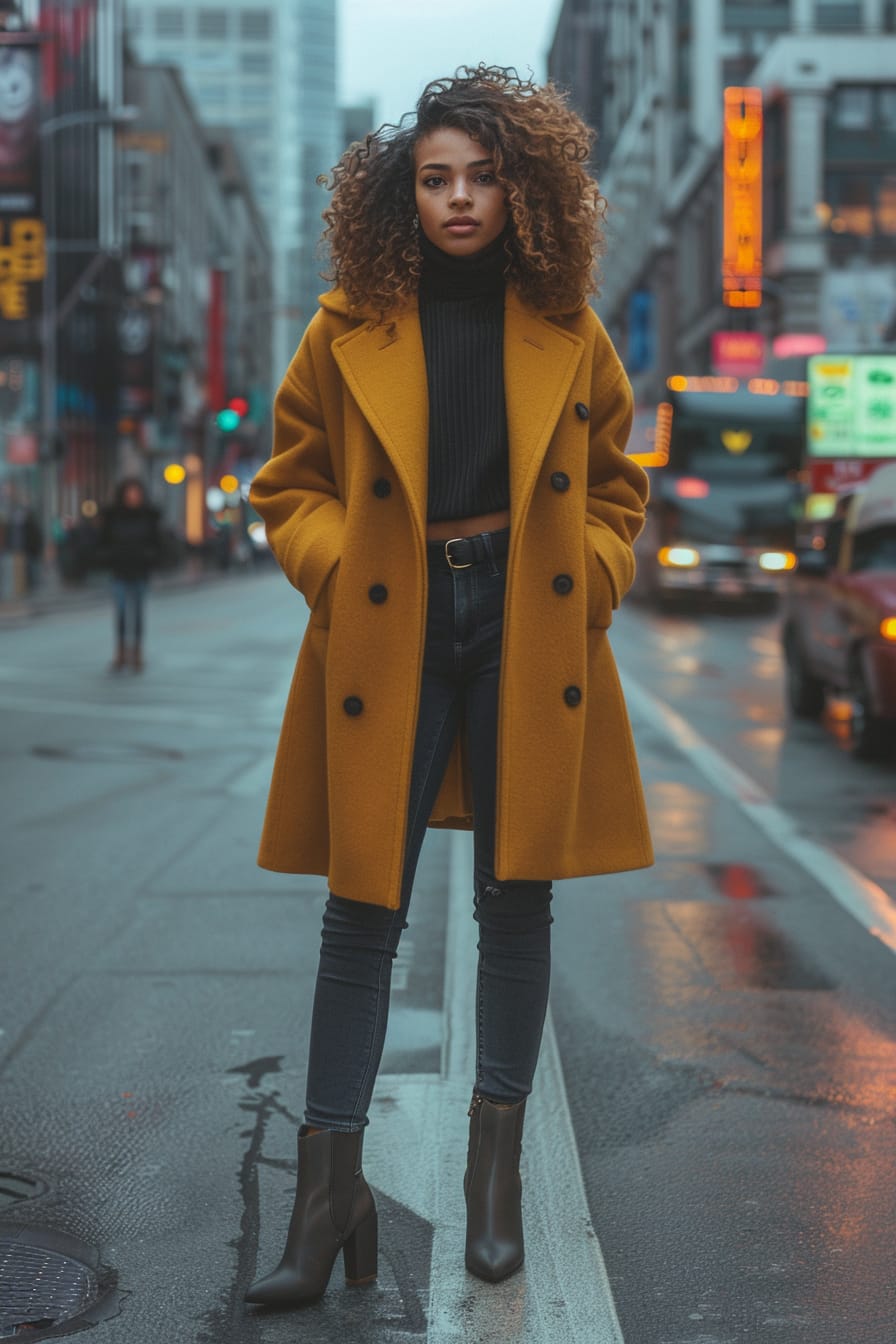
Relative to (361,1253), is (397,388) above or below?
above

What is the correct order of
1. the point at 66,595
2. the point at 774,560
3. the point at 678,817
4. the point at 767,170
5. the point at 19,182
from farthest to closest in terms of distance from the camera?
1. the point at 767,170
2. the point at 66,595
3. the point at 19,182
4. the point at 774,560
5. the point at 678,817

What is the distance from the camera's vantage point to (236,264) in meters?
128

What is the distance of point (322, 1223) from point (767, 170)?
224 feet

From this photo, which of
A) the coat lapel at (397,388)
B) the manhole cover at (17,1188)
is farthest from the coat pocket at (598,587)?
the manhole cover at (17,1188)

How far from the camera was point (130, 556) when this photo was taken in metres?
17.5

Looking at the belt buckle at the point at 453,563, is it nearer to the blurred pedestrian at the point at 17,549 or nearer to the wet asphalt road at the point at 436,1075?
the wet asphalt road at the point at 436,1075

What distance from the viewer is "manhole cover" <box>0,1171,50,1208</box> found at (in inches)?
142

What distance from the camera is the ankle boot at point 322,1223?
3.07m

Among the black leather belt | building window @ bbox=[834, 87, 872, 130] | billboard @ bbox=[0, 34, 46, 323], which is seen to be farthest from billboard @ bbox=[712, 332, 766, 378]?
the black leather belt

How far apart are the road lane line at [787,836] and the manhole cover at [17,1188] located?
3.13 meters

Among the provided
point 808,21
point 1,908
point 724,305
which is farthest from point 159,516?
point 808,21

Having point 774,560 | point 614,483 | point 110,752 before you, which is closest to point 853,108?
point 774,560

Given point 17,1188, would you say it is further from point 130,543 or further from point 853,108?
point 853,108

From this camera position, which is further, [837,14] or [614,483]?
[837,14]
